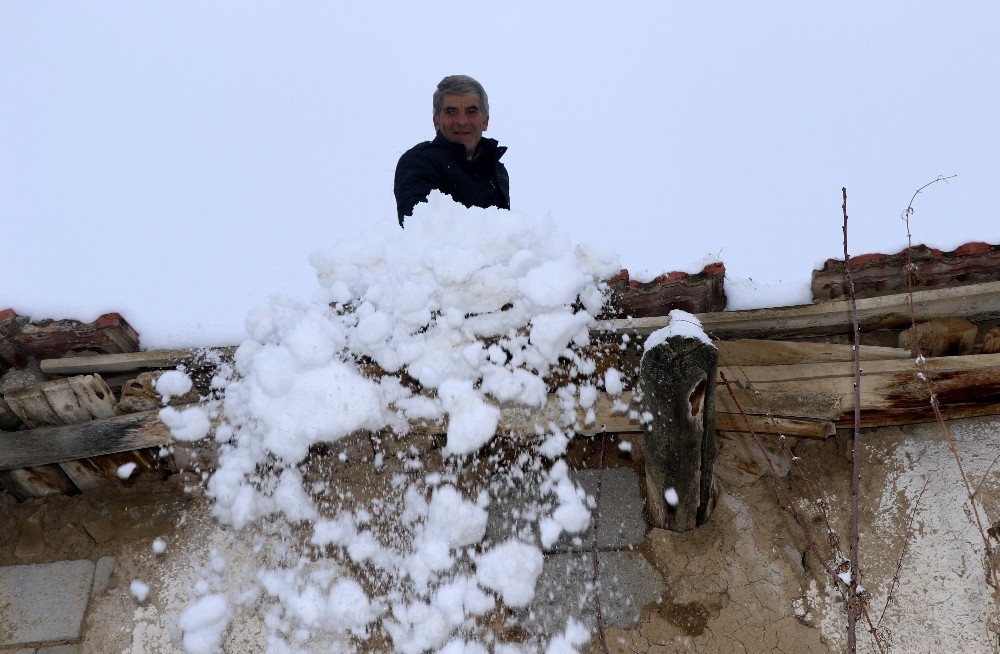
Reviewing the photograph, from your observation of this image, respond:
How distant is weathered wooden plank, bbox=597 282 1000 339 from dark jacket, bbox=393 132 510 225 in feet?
3.57

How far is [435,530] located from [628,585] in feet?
2.26

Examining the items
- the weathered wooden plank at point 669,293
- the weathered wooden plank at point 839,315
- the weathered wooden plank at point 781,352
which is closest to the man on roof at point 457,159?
the weathered wooden plank at point 669,293

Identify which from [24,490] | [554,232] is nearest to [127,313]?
[24,490]

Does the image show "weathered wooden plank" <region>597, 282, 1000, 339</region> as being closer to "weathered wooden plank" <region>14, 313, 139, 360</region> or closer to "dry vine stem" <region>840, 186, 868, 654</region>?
"dry vine stem" <region>840, 186, 868, 654</region>

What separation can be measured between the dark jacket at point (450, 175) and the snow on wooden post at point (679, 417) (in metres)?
1.39

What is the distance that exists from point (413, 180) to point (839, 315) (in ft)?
6.00

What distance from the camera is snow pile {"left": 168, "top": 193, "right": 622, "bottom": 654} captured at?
2.10 m

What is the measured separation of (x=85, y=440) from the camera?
2281mm

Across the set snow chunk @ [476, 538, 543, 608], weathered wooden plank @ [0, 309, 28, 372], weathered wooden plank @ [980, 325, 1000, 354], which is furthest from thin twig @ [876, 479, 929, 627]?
weathered wooden plank @ [0, 309, 28, 372]

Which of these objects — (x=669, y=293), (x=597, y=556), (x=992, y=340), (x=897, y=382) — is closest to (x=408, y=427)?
(x=597, y=556)

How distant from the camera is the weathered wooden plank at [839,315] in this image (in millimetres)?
2180

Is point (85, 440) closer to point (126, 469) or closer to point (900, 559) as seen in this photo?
point (126, 469)

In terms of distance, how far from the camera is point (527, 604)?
2096mm

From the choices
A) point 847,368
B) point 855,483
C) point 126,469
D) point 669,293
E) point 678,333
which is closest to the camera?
point 678,333
